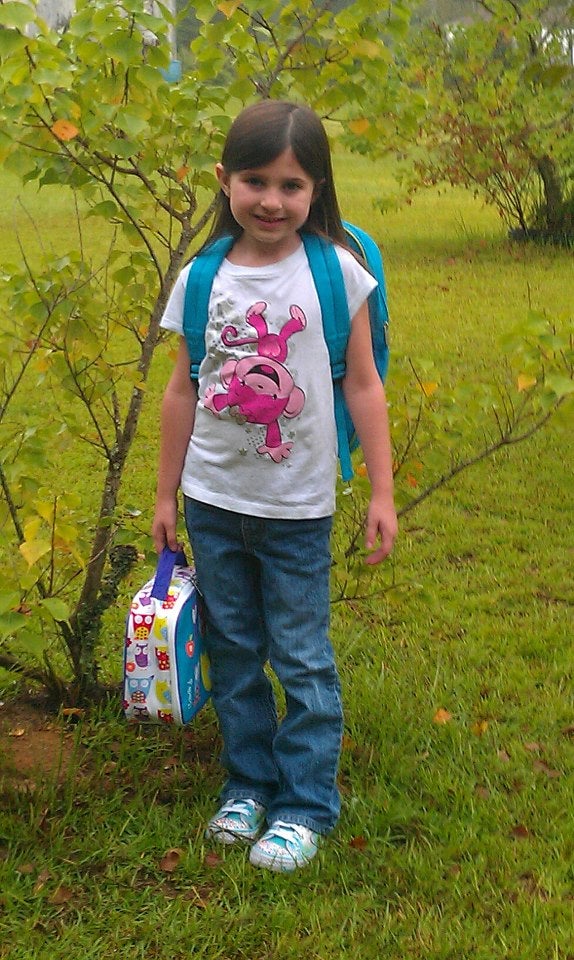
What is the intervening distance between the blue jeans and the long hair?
73 cm

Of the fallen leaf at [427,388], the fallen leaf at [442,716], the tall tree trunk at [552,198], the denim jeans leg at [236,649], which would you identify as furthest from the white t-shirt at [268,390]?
the tall tree trunk at [552,198]

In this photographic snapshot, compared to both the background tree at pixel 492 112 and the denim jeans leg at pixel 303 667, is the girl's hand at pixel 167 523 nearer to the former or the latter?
the denim jeans leg at pixel 303 667

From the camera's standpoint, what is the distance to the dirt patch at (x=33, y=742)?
112 inches

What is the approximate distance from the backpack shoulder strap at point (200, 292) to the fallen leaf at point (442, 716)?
1.33 meters

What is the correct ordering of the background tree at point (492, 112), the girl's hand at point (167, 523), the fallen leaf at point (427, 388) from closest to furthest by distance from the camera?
the girl's hand at point (167, 523)
the fallen leaf at point (427, 388)
the background tree at point (492, 112)

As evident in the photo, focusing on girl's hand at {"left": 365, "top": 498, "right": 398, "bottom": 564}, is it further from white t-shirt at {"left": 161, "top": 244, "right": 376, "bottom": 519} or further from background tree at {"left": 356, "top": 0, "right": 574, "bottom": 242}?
background tree at {"left": 356, "top": 0, "right": 574, "bottom": 242}

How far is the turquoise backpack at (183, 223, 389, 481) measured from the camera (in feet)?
7.91

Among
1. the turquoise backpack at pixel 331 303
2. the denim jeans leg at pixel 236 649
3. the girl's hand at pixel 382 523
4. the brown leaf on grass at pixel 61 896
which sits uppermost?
the turquoise backpack at pixel 331 303

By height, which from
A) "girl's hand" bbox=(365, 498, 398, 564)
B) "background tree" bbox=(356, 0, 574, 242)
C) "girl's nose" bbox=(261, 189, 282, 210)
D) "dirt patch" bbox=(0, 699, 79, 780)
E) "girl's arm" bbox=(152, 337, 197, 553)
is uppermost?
"background tree" bbox=(356, 0, 574, 242)

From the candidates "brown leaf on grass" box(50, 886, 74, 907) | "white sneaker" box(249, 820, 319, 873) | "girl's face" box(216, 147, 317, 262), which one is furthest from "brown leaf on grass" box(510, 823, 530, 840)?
"girl's face" box(216, 147, 317, 262)

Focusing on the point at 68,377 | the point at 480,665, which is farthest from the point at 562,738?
the point at 68,377

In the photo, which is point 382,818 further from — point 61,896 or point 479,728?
point 61,896

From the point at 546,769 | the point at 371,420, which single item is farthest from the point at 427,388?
the point at 546,769

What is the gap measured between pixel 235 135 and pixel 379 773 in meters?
1.63
